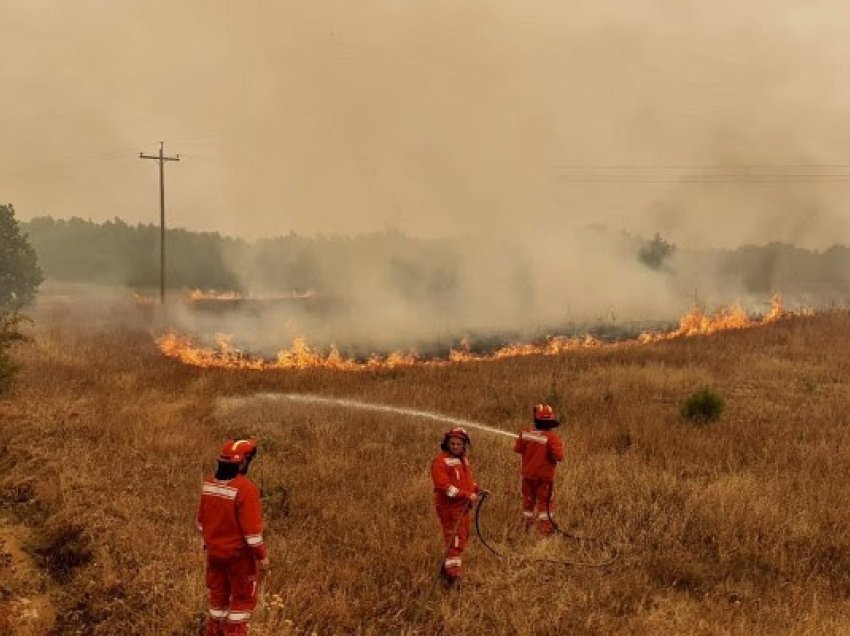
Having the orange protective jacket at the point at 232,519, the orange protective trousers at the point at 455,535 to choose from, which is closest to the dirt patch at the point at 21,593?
the orange protective jacket at the point at 232,519

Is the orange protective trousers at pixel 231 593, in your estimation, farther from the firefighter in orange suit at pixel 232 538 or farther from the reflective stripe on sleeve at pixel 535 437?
the reflective stripe on sleeve at pixel 535 437

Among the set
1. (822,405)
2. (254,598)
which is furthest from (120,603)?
(822,405)

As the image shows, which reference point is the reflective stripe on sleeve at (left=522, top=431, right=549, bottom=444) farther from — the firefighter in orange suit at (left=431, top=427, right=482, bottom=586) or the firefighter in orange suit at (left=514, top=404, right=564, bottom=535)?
the firefighter in orange suit at (left=431, top=427, right=482, bottom=586)

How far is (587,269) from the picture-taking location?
4022 centimetres

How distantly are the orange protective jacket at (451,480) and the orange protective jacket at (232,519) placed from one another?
1.90 metres

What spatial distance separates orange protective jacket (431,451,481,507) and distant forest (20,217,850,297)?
93.3ft

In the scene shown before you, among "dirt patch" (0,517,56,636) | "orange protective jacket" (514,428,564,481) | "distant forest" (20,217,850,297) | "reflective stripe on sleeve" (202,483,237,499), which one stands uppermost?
"distant forest" (20,217,850,297)

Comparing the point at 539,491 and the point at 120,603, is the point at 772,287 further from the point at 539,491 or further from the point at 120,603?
the point at 120,603

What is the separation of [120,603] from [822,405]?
46.8 feet

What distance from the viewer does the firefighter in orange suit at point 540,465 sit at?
696cm

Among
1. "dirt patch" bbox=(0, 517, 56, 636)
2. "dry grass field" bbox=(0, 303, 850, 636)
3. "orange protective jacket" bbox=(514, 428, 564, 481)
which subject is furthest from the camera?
"orange protective jacket" bbox=(514, 428, 564, 481)

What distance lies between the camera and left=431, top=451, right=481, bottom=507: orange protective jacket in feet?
19.1

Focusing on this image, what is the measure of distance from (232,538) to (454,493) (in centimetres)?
206

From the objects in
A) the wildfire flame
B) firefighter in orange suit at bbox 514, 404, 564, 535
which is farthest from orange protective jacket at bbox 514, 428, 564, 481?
the wildfire flame
